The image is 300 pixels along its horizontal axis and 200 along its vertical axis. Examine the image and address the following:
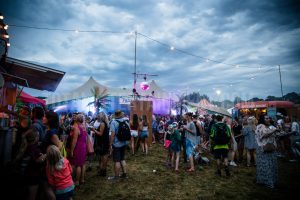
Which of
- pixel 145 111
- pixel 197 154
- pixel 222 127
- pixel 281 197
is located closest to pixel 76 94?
pixel 145 111

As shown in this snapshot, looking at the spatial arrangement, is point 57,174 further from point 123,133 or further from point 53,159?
point 123,133

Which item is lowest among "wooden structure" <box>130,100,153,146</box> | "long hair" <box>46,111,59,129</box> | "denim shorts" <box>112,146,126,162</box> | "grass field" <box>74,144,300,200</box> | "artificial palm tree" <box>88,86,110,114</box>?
"grass field" <box>74,144,300,200</box>

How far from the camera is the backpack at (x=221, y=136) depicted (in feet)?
19.7

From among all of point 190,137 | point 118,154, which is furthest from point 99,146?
point 190,137

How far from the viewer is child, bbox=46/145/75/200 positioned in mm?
2834

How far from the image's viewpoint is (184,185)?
5375mm

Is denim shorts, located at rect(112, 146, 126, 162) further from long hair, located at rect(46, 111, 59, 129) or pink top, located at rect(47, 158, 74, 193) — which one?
pink top, located at rect(47, 158, 74, 193)

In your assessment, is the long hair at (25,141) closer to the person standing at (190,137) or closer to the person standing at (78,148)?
the person standing at (78,148)

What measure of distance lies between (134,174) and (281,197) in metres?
3.96

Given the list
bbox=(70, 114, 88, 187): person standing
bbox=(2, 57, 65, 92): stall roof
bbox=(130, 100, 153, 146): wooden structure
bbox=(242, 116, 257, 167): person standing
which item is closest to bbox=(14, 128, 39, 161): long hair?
bbox=(70, 114, 88, 187): person standing

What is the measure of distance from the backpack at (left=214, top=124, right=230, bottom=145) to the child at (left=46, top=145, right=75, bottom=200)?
4.57 m

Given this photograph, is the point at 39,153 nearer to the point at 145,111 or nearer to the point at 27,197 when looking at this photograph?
the point at 27,197

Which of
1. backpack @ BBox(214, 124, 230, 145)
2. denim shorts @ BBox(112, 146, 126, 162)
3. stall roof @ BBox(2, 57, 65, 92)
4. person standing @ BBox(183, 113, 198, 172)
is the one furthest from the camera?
stall roof @ BBox(2, 57, 65, 92)

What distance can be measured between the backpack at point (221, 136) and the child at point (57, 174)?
4.57 m
